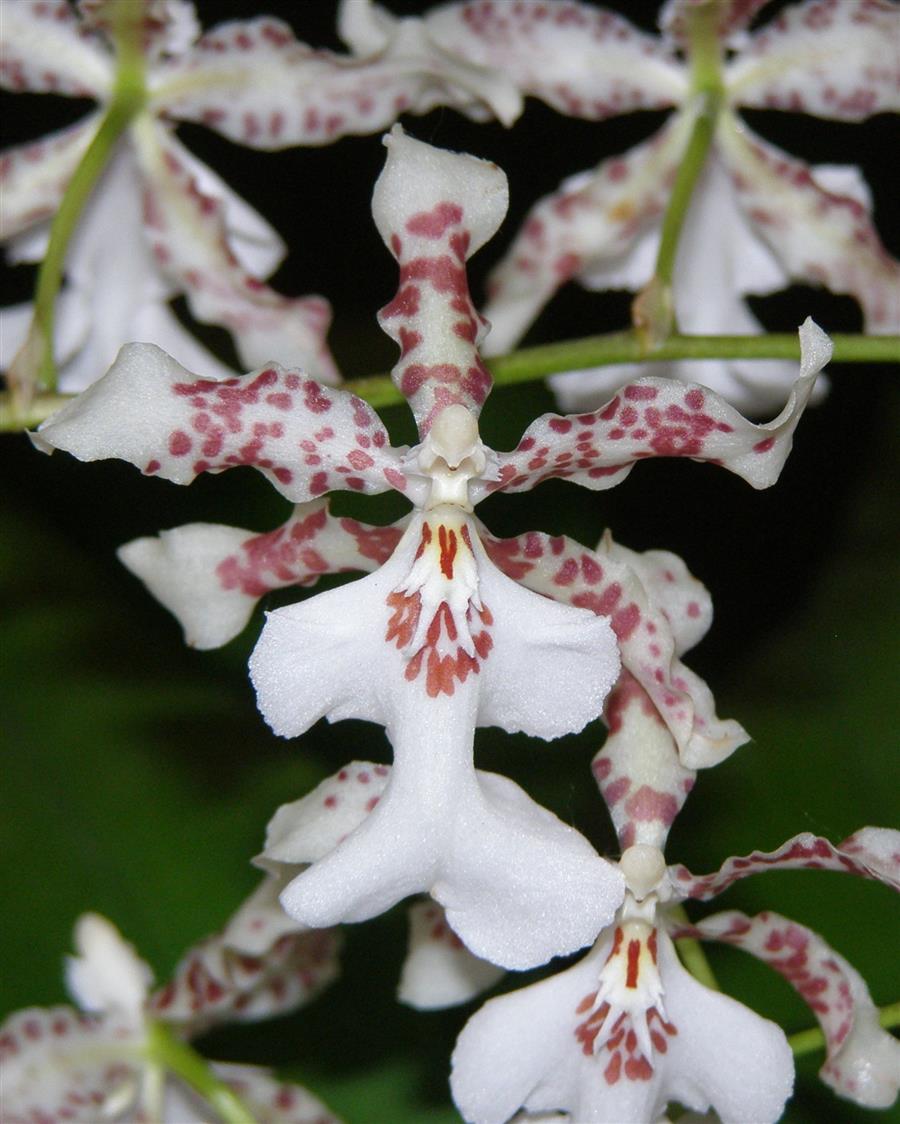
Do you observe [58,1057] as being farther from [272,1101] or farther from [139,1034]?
[272,1101]

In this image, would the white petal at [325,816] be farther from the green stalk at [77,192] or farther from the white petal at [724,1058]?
the green stalk at [77,192]

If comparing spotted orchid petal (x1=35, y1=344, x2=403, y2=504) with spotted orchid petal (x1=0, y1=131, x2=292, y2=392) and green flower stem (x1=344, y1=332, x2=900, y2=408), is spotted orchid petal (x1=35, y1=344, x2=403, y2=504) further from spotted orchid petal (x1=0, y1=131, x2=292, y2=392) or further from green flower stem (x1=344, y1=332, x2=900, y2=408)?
spotted orchid petal (x1=0, y1=131, x2=292, y2=392)

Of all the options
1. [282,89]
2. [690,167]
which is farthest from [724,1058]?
[282,89]

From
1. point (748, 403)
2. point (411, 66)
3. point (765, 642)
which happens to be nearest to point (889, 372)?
point (748, 403)

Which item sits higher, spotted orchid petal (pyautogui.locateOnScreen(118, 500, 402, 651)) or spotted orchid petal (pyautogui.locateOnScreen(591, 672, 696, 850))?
spotted orchid petal (pyautogui.locateOnScreen(118, 500, 402, 651))

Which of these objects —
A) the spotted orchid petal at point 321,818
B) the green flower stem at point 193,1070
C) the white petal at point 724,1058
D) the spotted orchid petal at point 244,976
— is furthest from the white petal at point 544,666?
the green flower stem at point 193,1070

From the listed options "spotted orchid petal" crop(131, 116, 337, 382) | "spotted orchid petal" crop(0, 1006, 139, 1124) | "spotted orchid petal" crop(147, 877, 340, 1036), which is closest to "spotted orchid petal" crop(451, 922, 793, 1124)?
"spotted orchid petal" crop(147, 877, 340, 1036)
